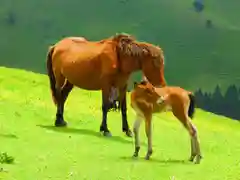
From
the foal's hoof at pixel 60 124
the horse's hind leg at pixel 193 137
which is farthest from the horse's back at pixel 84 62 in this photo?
the horse's hind leg at pixel 193 137

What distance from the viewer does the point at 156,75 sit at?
26.0 meters

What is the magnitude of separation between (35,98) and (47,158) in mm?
22428

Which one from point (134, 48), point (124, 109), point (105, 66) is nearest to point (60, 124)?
point (124, 109)

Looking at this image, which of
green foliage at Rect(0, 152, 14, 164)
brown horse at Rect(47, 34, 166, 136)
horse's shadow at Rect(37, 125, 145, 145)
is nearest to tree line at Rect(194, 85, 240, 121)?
brown horse at Rect(47, 34, 166, 136)

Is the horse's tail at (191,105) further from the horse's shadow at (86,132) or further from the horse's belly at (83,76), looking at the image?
the horse's belly at (83,76)

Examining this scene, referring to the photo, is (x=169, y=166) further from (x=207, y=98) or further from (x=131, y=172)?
(x=207, y=98)

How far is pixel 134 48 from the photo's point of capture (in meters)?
26.4

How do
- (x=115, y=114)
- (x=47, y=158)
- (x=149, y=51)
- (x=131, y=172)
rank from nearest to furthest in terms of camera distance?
1. (x=131, y=172)
2. (x=47, y=158)
3. (x=149, y=51)
4. (x=115, y=114)

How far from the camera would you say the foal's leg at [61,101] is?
28609 millimetres

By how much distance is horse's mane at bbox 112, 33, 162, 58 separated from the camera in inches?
1011

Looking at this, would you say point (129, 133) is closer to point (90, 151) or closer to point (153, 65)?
point (153, 65)

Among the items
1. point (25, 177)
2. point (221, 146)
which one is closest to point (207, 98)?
point (221, 146)

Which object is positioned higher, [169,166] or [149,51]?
[149,51]

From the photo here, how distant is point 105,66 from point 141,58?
173 centimetres
